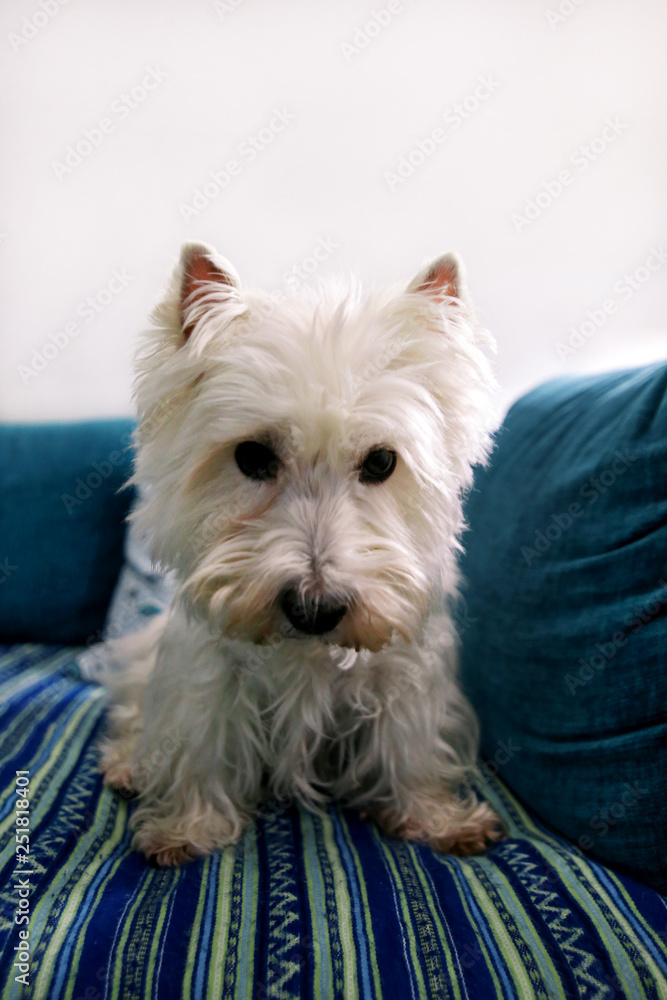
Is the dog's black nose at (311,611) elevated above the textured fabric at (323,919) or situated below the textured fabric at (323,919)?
above

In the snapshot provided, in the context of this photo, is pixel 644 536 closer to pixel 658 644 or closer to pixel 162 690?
pixel 658 644

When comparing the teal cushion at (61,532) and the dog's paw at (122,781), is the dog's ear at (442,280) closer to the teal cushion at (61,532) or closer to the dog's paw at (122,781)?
the dog's paw at (122,781)

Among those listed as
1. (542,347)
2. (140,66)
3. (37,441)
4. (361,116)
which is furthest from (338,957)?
(140,66)

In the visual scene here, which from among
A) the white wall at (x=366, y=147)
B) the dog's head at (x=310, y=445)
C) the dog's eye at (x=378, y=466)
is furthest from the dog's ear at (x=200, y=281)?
the white wall at (x=366, y=147)

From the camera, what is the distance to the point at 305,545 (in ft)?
2.96

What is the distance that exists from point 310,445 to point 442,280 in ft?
1.36

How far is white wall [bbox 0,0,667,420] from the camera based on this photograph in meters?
2.13

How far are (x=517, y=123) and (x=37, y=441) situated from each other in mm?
2046

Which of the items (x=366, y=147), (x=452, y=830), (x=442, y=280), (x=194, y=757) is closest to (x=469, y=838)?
(x=452, y=830)

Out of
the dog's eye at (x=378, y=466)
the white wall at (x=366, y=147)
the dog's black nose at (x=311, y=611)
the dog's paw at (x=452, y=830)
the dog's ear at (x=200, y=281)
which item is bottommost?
the dog's paw at (x=452, y=830)

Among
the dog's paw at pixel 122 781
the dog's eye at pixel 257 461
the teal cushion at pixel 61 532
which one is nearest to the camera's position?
the dog's eye at pixel 257 461

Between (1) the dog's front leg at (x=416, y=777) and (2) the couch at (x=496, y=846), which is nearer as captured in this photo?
(2) the couch at (x=496, y=846)

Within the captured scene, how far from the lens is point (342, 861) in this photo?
100 cm

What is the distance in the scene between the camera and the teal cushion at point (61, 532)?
2018 millimetres
